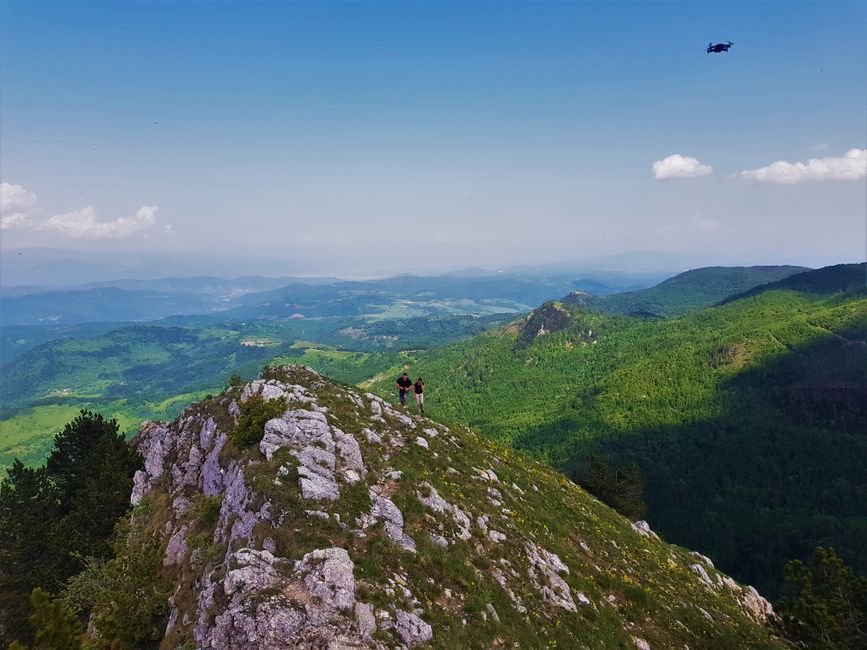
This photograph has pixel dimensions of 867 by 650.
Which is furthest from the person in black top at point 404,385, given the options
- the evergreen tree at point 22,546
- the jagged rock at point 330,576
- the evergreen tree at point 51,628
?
the evergreen tree at point 22,546

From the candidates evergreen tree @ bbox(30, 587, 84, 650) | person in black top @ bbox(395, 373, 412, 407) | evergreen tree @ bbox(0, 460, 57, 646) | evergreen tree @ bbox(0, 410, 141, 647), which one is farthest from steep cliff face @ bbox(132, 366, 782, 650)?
evergreen tree @ bbox(0, 460, 57, 646)

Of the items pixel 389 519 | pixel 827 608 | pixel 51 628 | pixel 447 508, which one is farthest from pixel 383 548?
pixel 827 608

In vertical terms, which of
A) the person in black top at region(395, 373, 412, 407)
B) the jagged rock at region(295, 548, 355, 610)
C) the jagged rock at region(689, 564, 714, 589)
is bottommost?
the jagged rock at region(689, 564, 714, 589)

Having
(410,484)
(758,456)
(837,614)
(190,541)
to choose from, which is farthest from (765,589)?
(190,541)

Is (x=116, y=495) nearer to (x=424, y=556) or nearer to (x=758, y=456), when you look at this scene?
(x=424, y=556)

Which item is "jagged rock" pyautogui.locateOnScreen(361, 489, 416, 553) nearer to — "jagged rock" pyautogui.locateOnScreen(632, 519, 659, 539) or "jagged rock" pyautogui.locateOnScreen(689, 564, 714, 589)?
"jagged rock" pyautogui.locateOnScreen(632, 519, 659, 539)

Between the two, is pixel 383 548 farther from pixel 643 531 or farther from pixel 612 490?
pixel 612 490

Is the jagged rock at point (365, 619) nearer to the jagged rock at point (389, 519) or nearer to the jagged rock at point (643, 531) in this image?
the jagged rock at point (389, 519)

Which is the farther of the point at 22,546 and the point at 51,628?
the point at 22,546

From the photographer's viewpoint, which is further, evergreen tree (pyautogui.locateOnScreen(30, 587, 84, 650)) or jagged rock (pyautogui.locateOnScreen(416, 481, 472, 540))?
jagged rock (pyautogui.locateOnScreen(416, 481, 472, 540))
